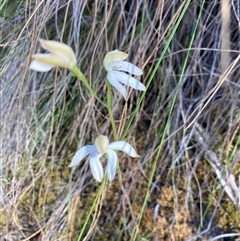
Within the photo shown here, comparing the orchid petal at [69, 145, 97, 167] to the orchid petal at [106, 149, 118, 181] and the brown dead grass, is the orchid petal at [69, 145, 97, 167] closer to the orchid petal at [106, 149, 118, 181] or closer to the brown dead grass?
the orchid petal at [106, 149, 118, 181]

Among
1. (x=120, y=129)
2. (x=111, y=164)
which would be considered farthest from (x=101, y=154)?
(x=120, y=129)

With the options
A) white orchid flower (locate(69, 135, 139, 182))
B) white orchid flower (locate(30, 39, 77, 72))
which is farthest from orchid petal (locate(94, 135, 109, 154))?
white orchid flower (locate(30, 39, 77, 72))

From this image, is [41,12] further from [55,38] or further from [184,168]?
[184,168]

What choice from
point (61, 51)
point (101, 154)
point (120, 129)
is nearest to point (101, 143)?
point (101, 154)

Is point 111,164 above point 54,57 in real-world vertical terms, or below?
below

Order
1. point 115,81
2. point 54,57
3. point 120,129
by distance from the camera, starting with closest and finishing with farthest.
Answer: point 54,57, point 115,81, point 120,129

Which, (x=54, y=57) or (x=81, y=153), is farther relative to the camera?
(x=81, y=153)

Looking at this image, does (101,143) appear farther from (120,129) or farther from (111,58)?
(120,129)

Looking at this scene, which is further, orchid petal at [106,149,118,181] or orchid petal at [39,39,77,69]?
orchid petal at [106,149,118,181]

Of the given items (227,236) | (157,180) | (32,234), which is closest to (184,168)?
(157,180)

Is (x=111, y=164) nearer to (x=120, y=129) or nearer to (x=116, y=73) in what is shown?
(x=116, y=73)

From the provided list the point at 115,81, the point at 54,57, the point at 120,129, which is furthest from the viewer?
the point at 120,129
